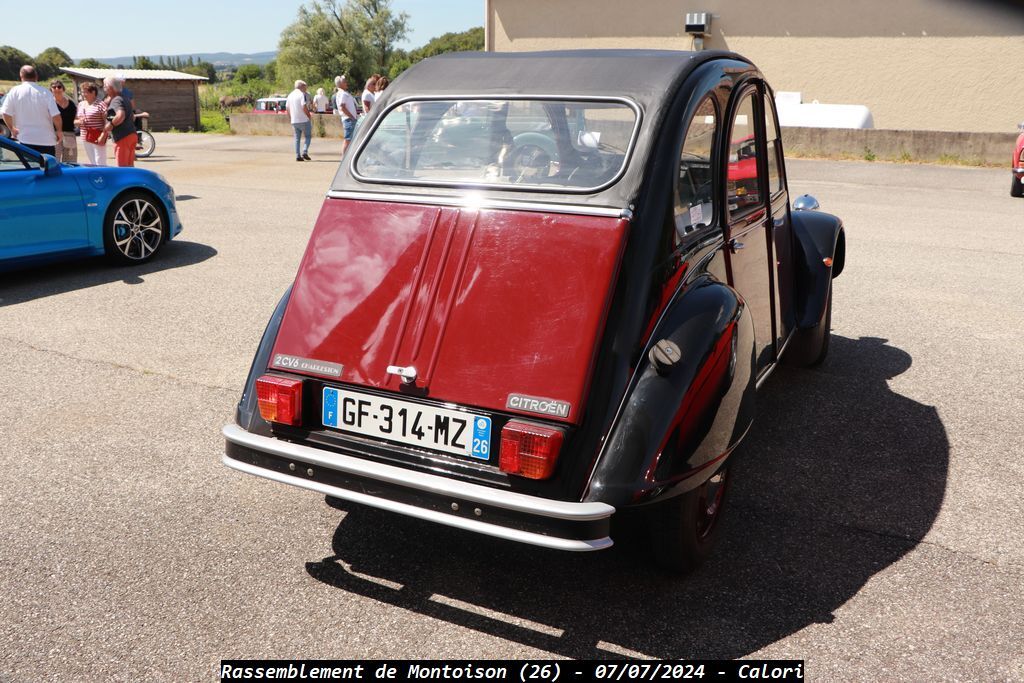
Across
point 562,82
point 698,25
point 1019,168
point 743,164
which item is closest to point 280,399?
point 562,82

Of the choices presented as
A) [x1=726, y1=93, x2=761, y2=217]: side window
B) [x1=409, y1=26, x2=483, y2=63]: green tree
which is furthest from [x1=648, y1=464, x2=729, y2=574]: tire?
[x1=409, y1=26, x2=483, y2=63]: green tree

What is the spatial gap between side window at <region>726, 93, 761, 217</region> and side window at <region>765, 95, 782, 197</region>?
0.20 metres

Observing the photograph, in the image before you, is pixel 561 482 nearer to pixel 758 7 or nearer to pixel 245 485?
pixel 245 485

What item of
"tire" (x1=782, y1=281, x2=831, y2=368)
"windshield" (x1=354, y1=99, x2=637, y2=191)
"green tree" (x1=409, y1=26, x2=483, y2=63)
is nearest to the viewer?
Result: "windshield" (x1=354, y1=99, x2=637, y2=191)

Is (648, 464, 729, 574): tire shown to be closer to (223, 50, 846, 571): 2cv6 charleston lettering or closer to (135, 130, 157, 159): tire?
(223, 50, 846, 571): 2cv6 charleston lettering

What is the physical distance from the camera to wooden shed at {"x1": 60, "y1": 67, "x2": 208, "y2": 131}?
1077 inches

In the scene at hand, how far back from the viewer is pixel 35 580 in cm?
334

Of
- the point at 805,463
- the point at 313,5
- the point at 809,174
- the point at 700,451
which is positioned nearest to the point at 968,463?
the point at 805,463

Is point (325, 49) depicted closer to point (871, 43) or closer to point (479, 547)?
point (871, 43)

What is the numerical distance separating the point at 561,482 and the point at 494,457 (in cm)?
26

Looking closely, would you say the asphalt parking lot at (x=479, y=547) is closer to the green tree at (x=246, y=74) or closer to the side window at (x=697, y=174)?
the side window at (x=697, y=174)

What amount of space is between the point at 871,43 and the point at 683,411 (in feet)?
95.5
